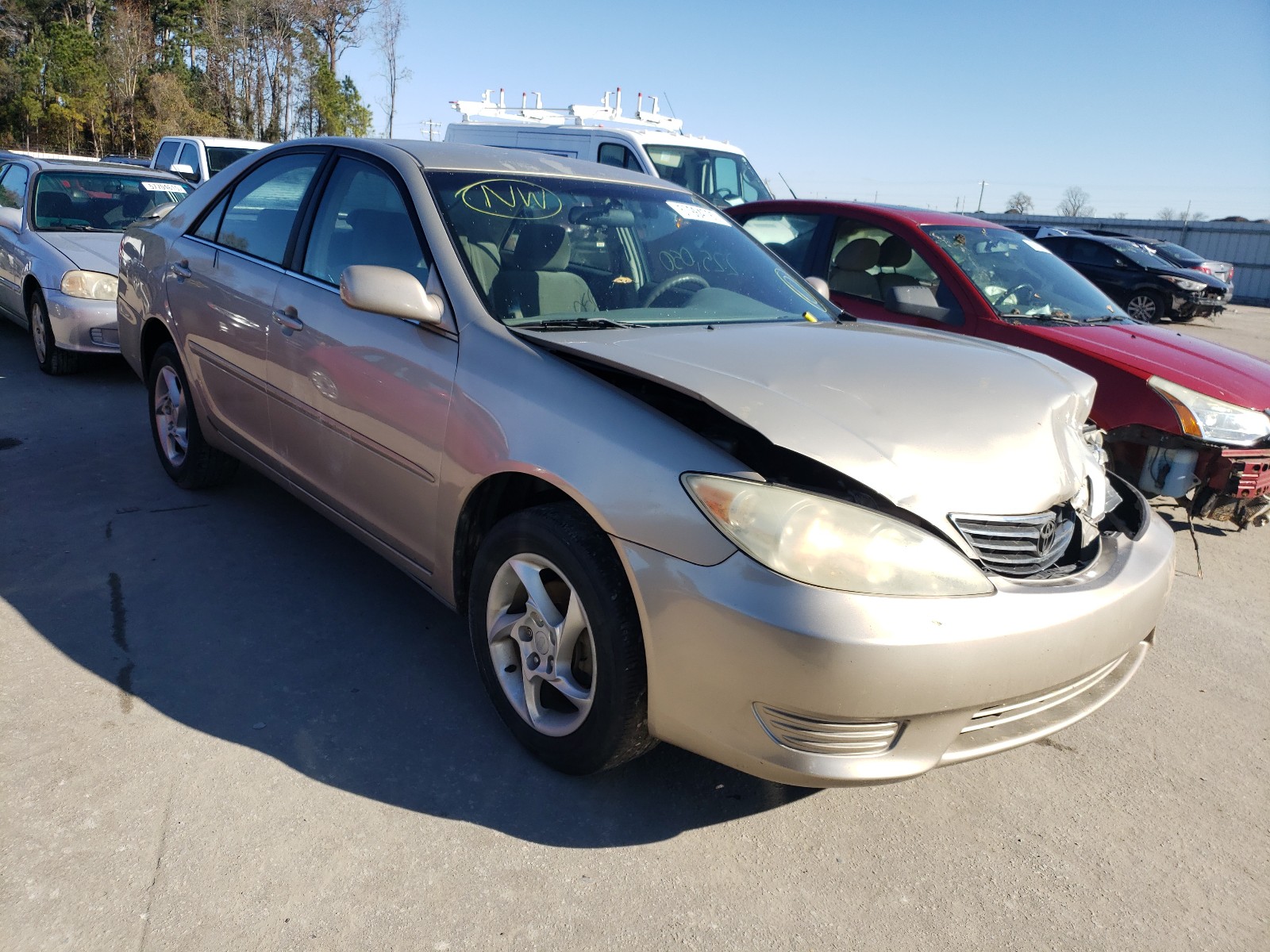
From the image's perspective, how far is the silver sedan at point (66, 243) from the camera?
6.59m

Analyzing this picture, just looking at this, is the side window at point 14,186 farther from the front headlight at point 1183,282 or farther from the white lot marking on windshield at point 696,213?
the front headlight at point 1183,282

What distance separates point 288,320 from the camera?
345cm

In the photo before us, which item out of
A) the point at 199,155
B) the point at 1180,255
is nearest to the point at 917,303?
the point at 199,155

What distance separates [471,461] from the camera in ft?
8.71

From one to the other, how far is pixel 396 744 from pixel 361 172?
6.66ft

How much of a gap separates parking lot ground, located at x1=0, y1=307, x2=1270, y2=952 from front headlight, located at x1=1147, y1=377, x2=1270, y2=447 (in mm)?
1421

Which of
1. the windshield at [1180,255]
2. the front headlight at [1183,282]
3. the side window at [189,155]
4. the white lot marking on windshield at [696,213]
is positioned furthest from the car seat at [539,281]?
the windshield at [1180,255]

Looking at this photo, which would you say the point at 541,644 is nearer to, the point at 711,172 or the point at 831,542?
the point at 831,542

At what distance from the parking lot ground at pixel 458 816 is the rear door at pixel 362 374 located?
1.74 feet

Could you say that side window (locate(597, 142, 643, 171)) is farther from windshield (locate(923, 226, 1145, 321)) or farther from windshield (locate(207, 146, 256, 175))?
windshield (locate(923, 226, 1145, 321))

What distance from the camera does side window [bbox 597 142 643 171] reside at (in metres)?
11.4

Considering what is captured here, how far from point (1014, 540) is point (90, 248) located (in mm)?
7042

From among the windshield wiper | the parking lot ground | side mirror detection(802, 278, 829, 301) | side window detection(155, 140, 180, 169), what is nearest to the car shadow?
the parking lot ground

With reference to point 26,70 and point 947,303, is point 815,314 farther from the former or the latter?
point 26,70
